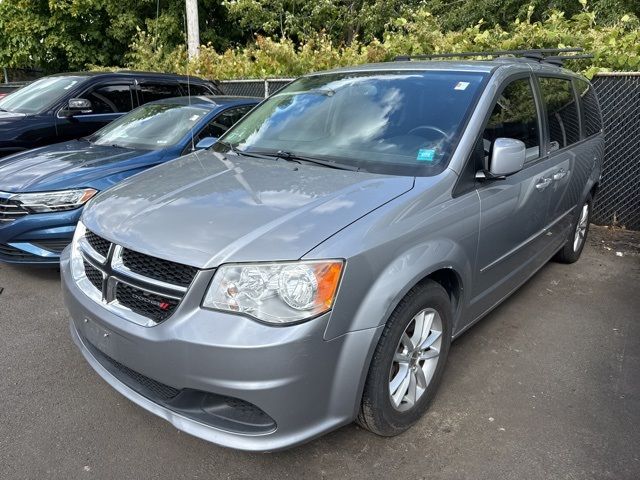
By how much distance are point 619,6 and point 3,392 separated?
16.2 m

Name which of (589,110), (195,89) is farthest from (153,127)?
(589,110)

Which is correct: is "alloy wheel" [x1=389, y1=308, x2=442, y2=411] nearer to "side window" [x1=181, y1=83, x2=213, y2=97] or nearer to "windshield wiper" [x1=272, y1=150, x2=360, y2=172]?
"windshield wiper" [x1=272, y1=150, x2=360, y2=172]

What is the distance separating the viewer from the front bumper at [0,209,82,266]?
4.12 meters

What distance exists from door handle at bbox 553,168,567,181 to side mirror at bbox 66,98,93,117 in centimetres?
520

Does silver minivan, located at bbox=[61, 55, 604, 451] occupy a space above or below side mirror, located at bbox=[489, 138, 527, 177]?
below

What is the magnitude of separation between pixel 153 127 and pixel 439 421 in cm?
408

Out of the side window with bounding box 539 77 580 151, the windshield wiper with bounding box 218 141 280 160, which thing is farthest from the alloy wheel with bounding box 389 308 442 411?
the side window with bounding box 539 77 580 151

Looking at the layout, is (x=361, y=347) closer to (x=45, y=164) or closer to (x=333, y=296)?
(x=333, y=296)

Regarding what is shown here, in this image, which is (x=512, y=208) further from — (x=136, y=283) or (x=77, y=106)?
(x=77, y=106)

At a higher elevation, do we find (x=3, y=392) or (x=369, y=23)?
(x=369, y=23)

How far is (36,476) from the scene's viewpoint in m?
2.33

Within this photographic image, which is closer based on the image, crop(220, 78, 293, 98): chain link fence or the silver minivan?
the silver minivan

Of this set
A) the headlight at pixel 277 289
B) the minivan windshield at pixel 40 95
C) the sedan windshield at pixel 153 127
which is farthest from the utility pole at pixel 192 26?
the headlight at pixel 277 289

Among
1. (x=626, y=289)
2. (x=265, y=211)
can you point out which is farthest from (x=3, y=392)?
(x=626, y=289)
